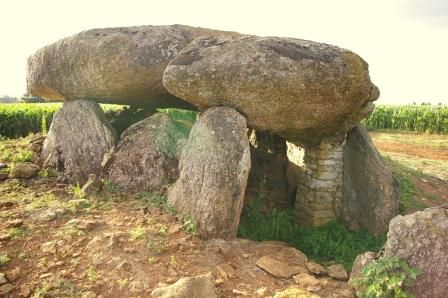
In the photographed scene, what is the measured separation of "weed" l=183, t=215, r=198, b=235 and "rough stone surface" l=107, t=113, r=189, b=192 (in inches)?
55.6

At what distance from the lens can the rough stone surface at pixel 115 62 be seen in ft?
26.0

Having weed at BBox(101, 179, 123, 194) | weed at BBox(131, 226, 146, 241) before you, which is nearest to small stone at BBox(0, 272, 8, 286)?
weed at BBox(131, 226, 146, 241)

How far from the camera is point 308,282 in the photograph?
16.6ft

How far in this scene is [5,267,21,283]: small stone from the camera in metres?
4.70

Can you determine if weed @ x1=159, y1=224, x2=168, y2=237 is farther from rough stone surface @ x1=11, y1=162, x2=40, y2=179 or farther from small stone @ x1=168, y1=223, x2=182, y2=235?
rough stone surface @ x1=11, y1=162, x2=40, y2=179

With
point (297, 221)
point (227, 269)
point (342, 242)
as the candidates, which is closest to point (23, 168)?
point (227, 269)

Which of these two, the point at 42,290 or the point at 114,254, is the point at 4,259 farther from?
the point at 114,254

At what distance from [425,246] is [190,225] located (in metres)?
3.05

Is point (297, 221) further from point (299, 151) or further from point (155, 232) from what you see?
point (155, 232)

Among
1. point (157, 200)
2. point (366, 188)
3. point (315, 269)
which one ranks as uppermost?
point (366, 188)

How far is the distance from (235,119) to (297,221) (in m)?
2.85

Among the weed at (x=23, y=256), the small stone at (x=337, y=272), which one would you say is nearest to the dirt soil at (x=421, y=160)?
the small stone at (x=337, y=272)

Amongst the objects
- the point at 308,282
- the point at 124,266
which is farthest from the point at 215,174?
the point at 308,282

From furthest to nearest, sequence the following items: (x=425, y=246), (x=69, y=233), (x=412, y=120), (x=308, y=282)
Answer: (x=412, y=120) → (x=69, y=233) → (x=308, y=282) → (x=425, y=246)
